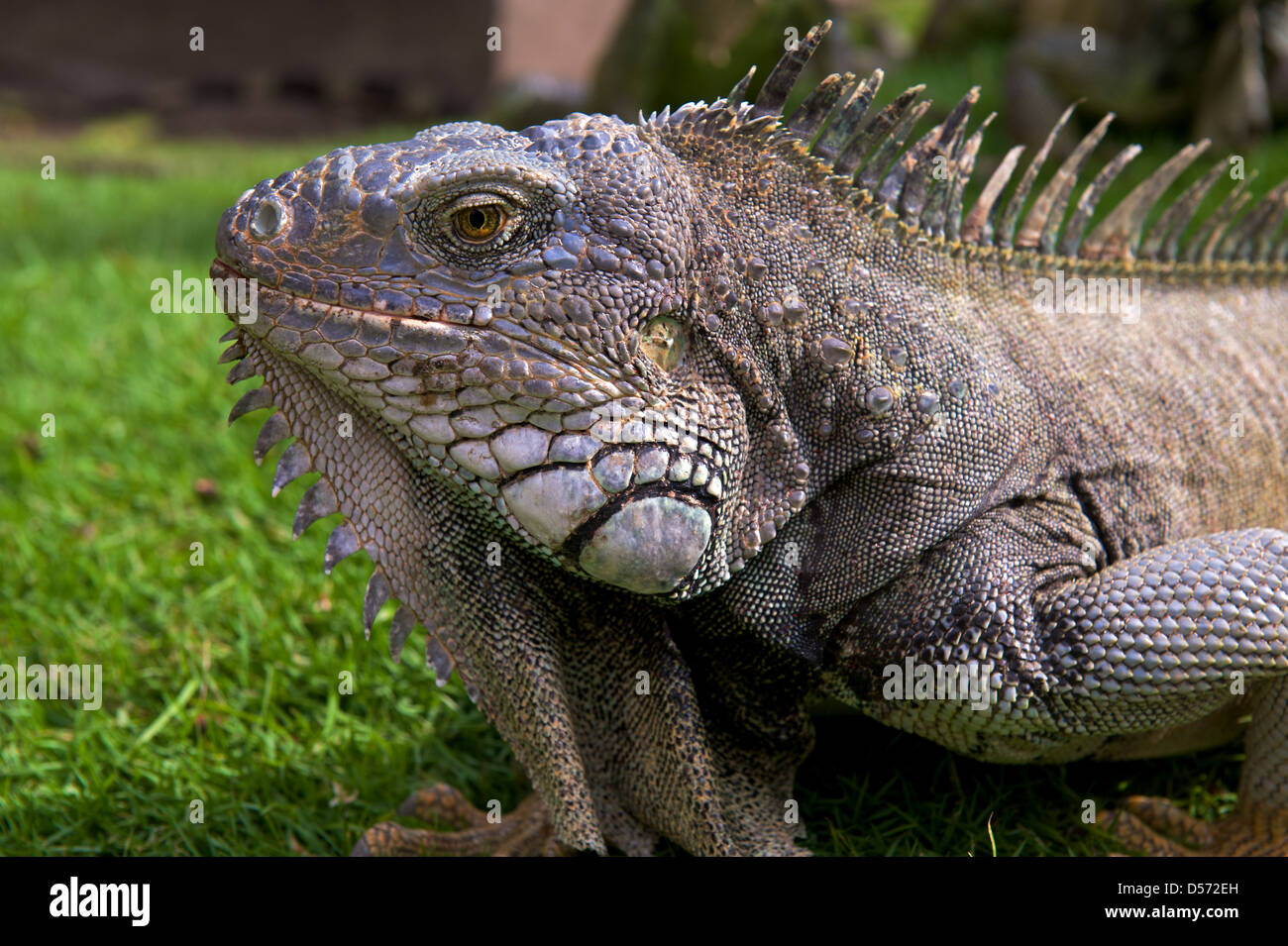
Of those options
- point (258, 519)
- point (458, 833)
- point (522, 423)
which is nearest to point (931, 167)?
point (522, 423)

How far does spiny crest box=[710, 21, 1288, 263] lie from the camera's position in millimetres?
2539

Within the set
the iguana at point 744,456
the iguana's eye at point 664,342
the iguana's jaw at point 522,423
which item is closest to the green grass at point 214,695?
the iguana at point 744,456

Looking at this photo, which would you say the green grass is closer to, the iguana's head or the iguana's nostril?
the iguana's head

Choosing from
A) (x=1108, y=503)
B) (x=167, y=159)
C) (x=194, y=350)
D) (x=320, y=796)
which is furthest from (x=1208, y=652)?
(x=167, y=159)

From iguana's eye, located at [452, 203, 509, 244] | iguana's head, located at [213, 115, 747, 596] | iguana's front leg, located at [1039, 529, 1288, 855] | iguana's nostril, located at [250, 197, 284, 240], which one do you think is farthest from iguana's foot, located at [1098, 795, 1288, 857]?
iguana's nostril, located at [250, 197, 284, 240]

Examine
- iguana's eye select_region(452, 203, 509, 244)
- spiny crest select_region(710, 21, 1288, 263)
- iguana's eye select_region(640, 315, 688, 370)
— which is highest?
spiny crest select_region(710, 21, 1288, 263)

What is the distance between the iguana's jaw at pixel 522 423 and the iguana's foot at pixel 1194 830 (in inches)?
63.5

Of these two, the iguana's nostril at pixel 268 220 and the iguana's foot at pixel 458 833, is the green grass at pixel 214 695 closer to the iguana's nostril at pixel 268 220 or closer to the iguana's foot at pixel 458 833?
the iguana's foot at pixel 458 833

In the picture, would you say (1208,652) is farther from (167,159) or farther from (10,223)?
(167,159)

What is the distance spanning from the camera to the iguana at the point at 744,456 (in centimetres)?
219

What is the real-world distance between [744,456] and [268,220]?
104cm

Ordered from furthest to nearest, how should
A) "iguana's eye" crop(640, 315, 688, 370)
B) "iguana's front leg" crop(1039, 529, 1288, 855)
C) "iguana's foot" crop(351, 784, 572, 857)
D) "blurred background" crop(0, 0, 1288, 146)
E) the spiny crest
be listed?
"blurred background" crop(0, 0, 1288, 146)
"iguana's foot" crop(351, 784, 572, 857)
the spiny crest
"iguana's front leg" crop(1039, 529, 1288, 855)
"iguana's eye" crop(640, 315, 688, 370)

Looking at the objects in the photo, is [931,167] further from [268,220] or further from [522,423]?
[268,220]
